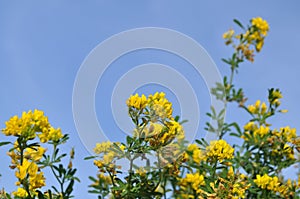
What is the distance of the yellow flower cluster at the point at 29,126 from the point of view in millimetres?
2318

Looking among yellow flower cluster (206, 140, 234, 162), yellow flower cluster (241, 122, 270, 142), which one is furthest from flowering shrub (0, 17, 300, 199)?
yellow flower cluster (241, 122, 270, 142)

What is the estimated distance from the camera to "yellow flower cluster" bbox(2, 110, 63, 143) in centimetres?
232


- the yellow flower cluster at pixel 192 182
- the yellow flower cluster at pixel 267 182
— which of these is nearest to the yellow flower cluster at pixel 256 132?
the yellow flower cluster at pixel 267 182

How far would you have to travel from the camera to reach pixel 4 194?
242 centimetres

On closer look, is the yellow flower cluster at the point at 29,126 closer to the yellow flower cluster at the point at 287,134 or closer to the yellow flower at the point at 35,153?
the yellow flower at the point at 35,153

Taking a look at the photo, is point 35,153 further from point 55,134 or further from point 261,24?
point 261,24

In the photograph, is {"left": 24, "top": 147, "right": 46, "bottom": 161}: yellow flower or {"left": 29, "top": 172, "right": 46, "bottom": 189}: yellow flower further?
{"left": 24, "top": 147, "right": 46, "bottom": 161}: yellow flower

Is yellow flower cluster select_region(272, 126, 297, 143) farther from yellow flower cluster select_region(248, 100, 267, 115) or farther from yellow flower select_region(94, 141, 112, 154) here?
yellow flower select_region(94, 141, 112, 154)

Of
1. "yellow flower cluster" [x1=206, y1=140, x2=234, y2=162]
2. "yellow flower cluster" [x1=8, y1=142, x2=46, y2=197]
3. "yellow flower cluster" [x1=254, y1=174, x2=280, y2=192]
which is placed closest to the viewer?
"yellow flower cluster" [x1=8, y1=142, x2=46, y2=197]

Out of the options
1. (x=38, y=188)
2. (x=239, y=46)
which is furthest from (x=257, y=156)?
(x=38, y=188)

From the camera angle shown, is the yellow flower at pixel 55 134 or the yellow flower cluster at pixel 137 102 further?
the yellow flower at pixel 55 134

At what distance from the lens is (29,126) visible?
2.34 metres

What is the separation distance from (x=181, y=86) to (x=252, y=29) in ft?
7.04

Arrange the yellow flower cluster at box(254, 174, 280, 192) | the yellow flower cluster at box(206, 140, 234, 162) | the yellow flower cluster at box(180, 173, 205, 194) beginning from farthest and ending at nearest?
the yellow flower cluster at box(254, 174, 280, 192) → the yellow flower cluster at box(206, 140, 234, 162) → the yellow flower cluster at box(180, 173, 205, 194)
